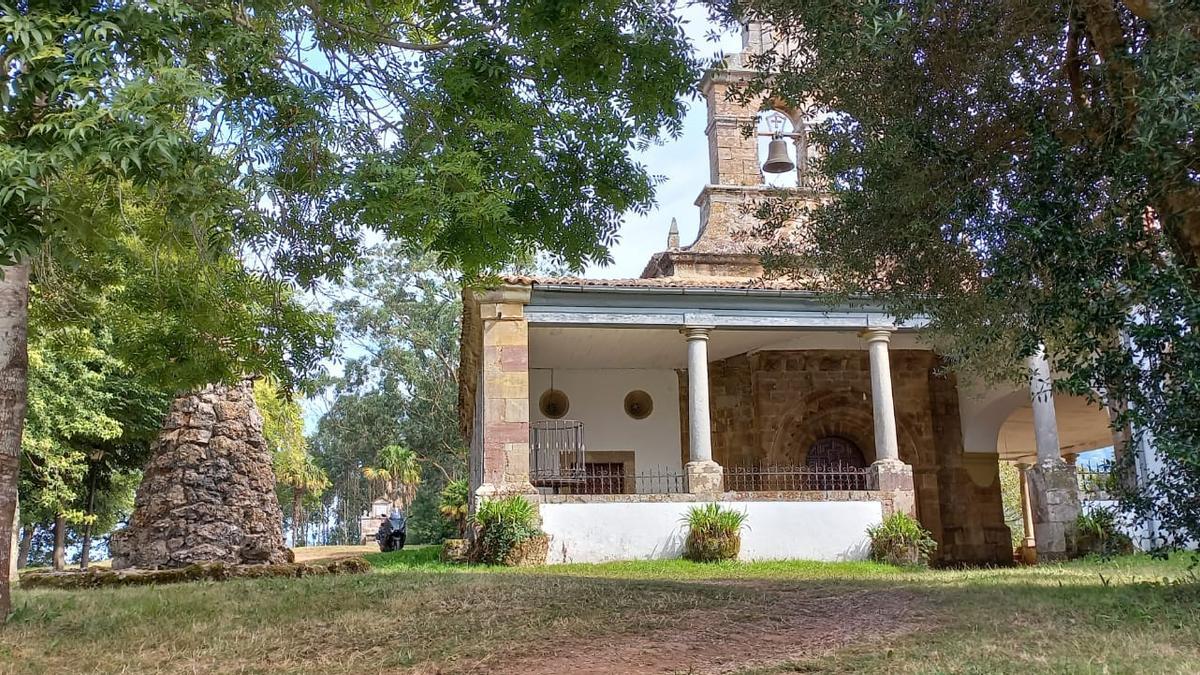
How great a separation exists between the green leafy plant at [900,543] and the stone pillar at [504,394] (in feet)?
15.1

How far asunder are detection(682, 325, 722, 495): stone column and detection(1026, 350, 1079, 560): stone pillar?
408 centimetres

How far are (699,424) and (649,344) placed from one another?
2.73m

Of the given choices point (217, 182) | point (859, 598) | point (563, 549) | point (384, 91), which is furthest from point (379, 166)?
point (563, 549)

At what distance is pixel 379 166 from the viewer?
4.94m

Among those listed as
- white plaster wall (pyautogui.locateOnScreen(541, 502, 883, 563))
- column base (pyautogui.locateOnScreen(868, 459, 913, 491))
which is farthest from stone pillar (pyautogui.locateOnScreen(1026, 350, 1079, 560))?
white plaster wall (pyautogui.locateOnScreen(541, 502, 883, 563))

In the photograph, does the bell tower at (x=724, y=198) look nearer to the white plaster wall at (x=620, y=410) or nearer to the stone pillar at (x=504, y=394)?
the white plaster wall at (x=620, y=410)

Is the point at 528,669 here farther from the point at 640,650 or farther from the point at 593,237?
the point at 593,237

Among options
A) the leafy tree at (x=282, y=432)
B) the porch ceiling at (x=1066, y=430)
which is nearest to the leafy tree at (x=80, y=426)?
the leafy tree at (x=282, y=432)

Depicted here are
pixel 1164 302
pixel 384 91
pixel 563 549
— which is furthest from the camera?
pixel 563 549

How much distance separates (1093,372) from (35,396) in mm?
16206

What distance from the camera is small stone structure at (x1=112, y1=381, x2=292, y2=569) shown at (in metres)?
10.9

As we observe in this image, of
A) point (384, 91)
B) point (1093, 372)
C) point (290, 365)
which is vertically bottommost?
point (1093, 372)

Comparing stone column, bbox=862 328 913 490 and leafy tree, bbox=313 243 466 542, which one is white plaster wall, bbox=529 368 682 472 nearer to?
stone column, bbox=862 328 913 490

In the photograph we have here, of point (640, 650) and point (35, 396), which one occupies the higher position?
point (35, 396)
